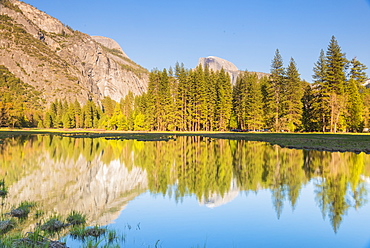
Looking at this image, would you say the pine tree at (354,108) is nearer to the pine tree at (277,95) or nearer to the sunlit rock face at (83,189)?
the pine tree at (277,95)

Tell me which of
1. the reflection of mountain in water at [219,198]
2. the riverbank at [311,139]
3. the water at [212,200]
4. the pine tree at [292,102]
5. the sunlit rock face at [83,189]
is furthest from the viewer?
the pine tree at [292,102]

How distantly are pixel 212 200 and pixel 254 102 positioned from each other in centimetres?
6569

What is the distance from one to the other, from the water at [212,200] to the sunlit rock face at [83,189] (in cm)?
3

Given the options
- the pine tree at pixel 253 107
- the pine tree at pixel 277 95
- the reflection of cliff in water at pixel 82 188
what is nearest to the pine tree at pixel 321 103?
the pine tree at pixel 277 95

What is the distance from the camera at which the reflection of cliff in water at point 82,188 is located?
870 cm

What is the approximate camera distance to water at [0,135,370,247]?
21.3 feet

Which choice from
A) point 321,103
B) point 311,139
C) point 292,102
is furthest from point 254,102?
point 311,139

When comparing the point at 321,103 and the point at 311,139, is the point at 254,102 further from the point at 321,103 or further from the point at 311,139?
the point at 311,139

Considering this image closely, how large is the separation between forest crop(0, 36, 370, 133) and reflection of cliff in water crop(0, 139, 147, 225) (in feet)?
158

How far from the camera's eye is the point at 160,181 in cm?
1290

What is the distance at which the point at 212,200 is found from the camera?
9.67 meters

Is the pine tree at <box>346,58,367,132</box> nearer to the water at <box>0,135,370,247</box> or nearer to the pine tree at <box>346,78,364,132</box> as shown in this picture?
the pine tree at <box>346,78,364,132</box>

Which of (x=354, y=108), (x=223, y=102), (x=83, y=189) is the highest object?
(x=223, y=102)

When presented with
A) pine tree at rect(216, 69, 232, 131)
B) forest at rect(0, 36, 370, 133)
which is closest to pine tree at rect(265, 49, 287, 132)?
forest at rect(0, 36, 370, 133)
